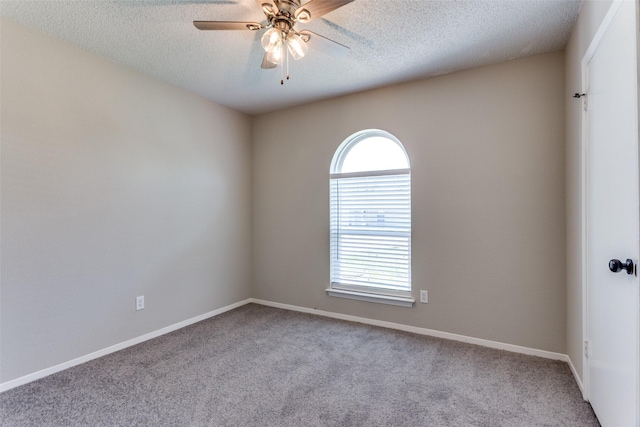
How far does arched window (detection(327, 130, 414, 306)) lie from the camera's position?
125 inches

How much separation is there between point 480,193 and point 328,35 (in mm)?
1839

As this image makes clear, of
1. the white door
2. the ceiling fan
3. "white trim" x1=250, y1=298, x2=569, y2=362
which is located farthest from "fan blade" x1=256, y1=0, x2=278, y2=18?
"white trim" x1=250, y1=298, x2=569, y2=362

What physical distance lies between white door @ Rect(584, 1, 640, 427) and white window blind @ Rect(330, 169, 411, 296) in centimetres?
150

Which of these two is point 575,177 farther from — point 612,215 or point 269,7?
point 269,7

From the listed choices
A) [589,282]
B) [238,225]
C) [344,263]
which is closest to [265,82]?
[238,225]

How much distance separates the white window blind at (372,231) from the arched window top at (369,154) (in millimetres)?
96

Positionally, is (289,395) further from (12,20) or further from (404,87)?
(12,20)

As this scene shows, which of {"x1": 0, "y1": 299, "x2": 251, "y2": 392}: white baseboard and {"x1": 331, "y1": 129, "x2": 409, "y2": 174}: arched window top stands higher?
{"x1": 331, "y1": 129, "x2": 409, "y2": 174}: arched window top

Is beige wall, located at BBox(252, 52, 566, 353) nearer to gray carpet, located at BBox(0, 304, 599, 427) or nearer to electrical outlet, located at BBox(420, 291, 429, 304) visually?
electrical outlet, located at BBox(420, 291, 429, 304)

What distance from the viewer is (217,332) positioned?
3.05m

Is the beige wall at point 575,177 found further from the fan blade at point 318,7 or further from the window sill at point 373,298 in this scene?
the fan blade at point 318,7

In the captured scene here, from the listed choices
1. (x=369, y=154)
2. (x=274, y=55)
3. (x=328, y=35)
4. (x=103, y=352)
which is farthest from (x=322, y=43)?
(x=103, y=352)

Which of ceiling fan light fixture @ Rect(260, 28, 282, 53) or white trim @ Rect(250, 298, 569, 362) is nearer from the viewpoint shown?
ceiling fan light fixture @ Rect(260, 28, 282, 53)

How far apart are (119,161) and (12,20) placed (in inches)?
43.7
